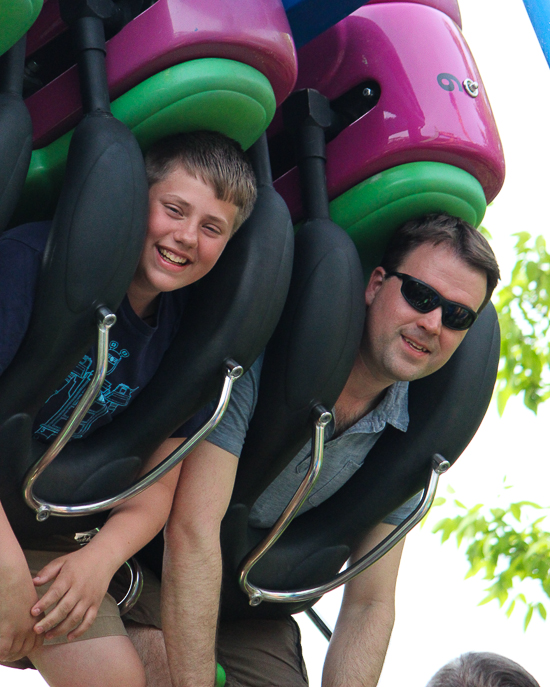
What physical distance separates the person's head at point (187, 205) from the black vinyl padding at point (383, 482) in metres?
0.39

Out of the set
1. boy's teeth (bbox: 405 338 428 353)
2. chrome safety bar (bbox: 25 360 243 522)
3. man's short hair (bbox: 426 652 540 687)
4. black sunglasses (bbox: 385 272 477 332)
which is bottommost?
man's short hair (bbox: 426 652 540 687)

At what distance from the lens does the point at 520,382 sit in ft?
7.01

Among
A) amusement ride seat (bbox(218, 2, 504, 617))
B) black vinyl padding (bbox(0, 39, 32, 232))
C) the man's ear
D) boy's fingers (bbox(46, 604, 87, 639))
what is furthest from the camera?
the man's ear

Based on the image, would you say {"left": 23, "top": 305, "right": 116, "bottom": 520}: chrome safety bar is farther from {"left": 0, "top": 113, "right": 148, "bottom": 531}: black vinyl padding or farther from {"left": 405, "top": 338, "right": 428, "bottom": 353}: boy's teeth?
{"left": 405, "top": 338, "right": 428, "bottom": 353}: boy's teeth

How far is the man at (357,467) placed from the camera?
3.74 ft

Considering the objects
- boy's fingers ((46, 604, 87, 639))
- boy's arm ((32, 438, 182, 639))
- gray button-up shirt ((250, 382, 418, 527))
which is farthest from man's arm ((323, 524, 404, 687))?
boy's fingers ((46, 604, 87, 639))

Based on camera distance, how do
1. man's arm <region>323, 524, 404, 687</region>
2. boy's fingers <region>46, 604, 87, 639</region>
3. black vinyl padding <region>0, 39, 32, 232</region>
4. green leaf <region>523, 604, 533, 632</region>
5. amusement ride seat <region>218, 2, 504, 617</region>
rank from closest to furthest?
black vinyl padding <region>0, 39, 32, 232</region> → boy's fingers <region>46, 604, 87, 639</region> → amusement ride seat <region>218, 2, 504, 617</region> → man's arm <region>323, 524, 404, 687</region> → green leaf <region>523, 604, 533, 632</region>

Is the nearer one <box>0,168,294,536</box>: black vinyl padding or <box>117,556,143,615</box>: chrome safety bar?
<box>0,168,294,536</box>: black vinyl padding

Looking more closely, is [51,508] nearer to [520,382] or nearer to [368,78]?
[368,78]

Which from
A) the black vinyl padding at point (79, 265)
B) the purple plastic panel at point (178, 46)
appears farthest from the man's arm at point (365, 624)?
the purple plastic panel at point (178, 46)

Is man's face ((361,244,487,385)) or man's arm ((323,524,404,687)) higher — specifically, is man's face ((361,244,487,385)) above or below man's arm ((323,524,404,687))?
above

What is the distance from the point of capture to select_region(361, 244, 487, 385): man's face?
122cm

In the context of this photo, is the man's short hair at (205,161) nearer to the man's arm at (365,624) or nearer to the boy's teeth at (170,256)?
the boy's teeth at (170,256)

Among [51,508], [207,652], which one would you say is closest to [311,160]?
[51,508]
